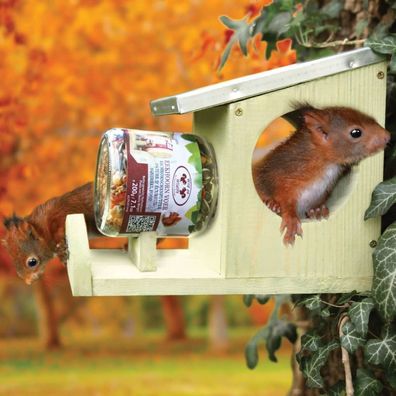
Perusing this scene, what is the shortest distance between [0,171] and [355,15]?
10.6ft

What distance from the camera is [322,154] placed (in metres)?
1.45

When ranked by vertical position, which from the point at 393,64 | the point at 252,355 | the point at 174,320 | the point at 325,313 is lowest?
the point at 174,320

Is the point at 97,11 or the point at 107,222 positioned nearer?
the point at 107,222

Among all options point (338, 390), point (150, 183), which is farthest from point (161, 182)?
point (338, 390)

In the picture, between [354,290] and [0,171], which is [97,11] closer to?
[0,171]

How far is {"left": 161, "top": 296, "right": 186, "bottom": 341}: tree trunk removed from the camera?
23.8 ft

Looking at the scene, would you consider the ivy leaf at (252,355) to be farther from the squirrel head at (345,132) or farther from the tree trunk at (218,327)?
the tree trunk at (218,327)

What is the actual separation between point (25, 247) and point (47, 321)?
5.56m

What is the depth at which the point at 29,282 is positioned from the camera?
1.62 metres

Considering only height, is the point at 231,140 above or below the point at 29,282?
above

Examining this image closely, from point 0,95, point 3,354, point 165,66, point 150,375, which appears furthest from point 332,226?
point 3,354

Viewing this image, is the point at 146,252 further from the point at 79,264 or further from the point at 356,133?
the point at 356,133

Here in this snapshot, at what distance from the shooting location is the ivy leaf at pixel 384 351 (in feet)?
4.55

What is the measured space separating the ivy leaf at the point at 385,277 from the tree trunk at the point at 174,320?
5938mm
